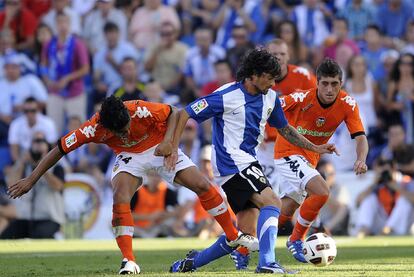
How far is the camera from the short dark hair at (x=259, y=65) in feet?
34.7

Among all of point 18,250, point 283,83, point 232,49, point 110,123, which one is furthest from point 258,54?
point 232,49

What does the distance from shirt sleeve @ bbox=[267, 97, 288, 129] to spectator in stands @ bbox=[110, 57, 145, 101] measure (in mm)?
Result: 8402

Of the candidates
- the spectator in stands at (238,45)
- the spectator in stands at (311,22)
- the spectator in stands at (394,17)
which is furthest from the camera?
the spectator in stands at (394,17)

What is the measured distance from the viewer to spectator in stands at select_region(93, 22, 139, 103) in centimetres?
2112

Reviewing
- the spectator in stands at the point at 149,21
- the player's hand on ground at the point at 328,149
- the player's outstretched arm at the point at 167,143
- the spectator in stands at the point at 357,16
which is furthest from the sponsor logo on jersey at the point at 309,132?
the spectator in stands at the point at 357,16

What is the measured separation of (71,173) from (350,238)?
5525 millimetres

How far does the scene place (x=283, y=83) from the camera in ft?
Result: 45.6

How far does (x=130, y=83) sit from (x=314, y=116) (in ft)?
26.2

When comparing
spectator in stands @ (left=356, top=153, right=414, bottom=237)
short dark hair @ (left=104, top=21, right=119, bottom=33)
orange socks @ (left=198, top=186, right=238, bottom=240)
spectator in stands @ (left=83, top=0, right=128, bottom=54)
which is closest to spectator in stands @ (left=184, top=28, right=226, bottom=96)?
short dark hair @ (left=104, top=21, right=119, bottom=33)

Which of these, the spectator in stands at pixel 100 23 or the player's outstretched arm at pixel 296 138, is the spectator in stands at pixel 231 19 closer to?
the spectator in stands at pixel 100 23

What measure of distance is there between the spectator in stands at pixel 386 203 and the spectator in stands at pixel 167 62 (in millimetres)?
4577

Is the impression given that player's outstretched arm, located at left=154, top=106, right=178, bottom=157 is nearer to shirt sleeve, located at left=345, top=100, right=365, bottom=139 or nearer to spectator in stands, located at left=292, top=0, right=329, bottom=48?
shirt sleeve, located at left=345, top=100, right=365, bottom=139

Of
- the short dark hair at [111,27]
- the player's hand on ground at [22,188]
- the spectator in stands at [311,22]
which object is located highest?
the short dark hair at [111,27]

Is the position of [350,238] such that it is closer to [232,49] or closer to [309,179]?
[232,49]
